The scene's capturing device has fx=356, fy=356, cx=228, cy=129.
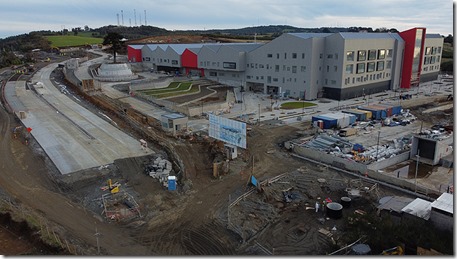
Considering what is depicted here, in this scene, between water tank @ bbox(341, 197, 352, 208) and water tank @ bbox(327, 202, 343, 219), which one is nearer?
water tank @ bbox(327, 202, 343, 219)

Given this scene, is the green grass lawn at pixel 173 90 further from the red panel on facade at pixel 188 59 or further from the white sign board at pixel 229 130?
the white sign board at pixel 229 130

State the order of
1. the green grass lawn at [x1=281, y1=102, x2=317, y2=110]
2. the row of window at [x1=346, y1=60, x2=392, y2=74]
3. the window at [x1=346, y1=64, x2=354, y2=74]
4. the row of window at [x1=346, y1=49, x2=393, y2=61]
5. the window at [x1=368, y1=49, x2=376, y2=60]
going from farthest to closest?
the window at [x1=368, y1=49, x2=376, y2=60] → the row of window at [x1=346, y1=60, x2=392, y2=74] → the window at [x1=346, y1=64, x2=354, y2=74] → the row of window at [x1=346, y1=49, x2=393, y2=61] → the green grass lawn at [x1=281, y1=102, x2=317, y2=110]

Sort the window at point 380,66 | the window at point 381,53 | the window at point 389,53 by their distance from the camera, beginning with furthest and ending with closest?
the window at point 389,53
the window at point 380,66
the window at point 381,53

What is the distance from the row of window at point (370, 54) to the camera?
3917 cm

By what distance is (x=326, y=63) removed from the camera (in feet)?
132

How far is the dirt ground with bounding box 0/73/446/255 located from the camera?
12656 millimetres

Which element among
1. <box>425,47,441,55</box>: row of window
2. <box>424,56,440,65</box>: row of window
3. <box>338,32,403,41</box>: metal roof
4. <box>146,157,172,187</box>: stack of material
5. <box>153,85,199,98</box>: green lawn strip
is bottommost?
<box>146,157,172,187</box>: stack of material

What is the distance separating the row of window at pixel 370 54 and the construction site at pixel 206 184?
1060 cm

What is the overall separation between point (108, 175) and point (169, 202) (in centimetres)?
453

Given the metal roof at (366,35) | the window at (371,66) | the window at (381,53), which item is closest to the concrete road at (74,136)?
the metal roof at (366,35)

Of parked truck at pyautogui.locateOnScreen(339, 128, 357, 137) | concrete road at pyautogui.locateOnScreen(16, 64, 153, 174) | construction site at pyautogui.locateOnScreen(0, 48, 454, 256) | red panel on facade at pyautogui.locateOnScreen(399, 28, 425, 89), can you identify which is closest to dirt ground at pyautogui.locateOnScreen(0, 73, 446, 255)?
construction site at pyautogui.locateOnScreen(0, 48, 454, 256)

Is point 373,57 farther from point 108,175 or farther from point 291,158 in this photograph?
point 108,175

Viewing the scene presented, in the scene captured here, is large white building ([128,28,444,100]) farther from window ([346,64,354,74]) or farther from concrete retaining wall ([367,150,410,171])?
concrete retaining wall ([367,150,410,171])

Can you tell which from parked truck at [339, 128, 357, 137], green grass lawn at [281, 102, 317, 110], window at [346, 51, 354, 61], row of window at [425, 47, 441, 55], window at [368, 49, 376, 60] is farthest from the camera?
row of window at [425, 47, 441, 55]
